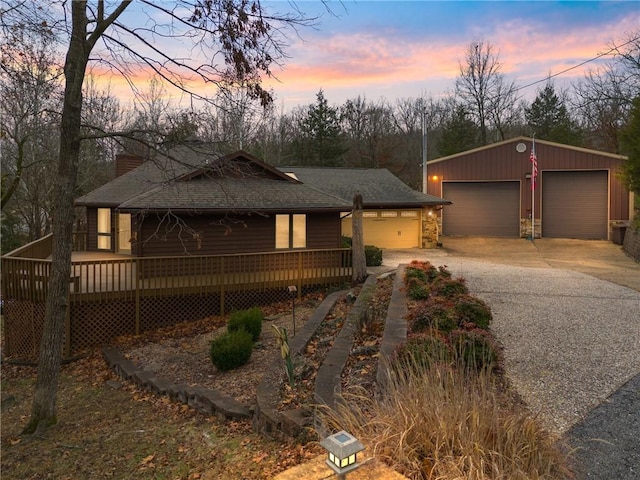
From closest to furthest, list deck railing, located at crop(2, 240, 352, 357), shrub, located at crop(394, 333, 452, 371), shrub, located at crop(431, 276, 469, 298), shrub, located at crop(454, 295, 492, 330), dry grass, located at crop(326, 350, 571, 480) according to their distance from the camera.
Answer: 1. dry grass, located at crop(326, 350, 571, 480)
2. shrub, located at crop(394, 333, 452, 371)
3. shrub, located at crop(454, 295, 492, 330)
4. shrub, located at crop(431, 276, 469, 298)
5. deck railing, located at crop(2, 240, 352, 357)

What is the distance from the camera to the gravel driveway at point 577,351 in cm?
362

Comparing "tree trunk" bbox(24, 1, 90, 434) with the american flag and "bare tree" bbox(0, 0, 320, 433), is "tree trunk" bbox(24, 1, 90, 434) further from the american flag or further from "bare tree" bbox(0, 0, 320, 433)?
the american flag

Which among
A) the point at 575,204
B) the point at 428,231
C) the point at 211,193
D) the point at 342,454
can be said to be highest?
the point at 575,204

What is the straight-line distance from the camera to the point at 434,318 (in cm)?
594

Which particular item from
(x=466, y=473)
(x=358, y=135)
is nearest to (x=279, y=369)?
(x=466, y=473)

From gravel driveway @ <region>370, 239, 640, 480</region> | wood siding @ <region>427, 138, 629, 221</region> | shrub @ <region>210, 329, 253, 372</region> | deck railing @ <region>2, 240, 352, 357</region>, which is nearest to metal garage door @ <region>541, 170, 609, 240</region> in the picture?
wood siding @ <region>427, 138, 629, 221</region>

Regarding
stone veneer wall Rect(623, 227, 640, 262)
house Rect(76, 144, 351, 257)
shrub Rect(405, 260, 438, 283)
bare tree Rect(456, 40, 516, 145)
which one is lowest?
shrub Rect(405, 260, 438, 283)

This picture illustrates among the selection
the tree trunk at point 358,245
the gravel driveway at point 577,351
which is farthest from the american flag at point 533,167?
the tree trunk at point 358,245

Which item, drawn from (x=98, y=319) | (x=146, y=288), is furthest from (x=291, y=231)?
(x=98, y=319)

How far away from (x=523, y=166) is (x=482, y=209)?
127 inches

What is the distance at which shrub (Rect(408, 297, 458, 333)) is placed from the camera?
5.80 m

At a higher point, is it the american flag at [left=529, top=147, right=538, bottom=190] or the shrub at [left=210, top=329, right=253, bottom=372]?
the american flag at [left=529, top=147, right=538, bottom=190]

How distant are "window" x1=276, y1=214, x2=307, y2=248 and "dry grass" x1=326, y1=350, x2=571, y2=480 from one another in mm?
10507

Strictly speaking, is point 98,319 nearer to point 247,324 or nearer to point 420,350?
point 247,324
